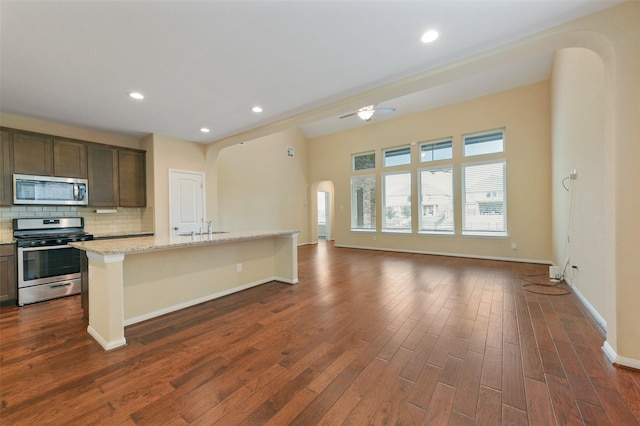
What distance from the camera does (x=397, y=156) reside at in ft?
25.3

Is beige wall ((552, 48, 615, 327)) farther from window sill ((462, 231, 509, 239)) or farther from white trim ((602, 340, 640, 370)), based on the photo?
window sill ((462, 231, 509, 239))

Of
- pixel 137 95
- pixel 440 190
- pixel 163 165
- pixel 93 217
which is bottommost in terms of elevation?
pixel 93 217

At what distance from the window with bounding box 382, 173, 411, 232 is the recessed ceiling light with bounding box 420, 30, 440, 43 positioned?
5279mm

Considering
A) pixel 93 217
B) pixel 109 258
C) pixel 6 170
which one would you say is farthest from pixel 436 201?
pixel 6 170

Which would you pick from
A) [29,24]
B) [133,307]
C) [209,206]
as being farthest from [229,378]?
[209,206]

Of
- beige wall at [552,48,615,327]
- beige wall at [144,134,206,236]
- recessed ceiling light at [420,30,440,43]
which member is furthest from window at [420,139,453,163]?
beige wall at [144,134,206,236]

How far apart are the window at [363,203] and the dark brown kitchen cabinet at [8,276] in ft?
24.1

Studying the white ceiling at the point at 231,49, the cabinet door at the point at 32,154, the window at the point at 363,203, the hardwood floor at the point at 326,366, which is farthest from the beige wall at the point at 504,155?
the cabinet door at the point at 32,154

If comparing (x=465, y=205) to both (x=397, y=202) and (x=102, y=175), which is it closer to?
(x=397, y=202)

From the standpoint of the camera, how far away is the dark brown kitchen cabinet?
11.4ft

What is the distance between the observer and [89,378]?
77.0 inches

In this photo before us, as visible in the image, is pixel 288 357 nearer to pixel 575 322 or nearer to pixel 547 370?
pixel 547 370

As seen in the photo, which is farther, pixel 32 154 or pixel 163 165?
pixel 163 165

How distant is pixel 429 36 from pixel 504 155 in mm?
4921
